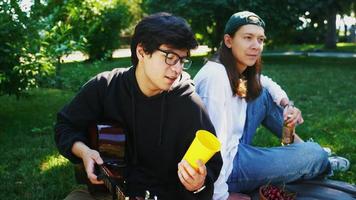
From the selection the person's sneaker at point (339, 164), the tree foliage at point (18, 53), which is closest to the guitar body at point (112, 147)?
the person's sneaker at point (339, 164)

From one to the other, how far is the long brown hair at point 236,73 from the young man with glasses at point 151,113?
0.75 metres

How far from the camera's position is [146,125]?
288 cm

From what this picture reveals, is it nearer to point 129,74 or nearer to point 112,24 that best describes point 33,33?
point 129,74

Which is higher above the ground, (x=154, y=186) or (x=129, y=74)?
(x=129, y=74)

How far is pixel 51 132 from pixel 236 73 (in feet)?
12.2

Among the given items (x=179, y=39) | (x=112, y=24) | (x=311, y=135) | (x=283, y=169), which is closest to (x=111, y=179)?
(x=179, y=39)

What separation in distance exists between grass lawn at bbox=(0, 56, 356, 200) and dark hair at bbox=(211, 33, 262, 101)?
1526 mm

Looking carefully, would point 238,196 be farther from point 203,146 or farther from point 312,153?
point 203,146

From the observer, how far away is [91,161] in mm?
2695

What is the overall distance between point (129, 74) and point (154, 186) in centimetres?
72

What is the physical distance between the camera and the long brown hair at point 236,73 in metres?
3.63

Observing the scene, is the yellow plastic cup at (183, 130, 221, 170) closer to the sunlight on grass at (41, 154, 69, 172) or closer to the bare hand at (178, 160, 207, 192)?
the bare hand at (178, 160, 207, 192)

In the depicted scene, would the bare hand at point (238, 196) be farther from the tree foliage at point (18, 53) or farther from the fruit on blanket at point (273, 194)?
the tree foliage at point (18, 53)

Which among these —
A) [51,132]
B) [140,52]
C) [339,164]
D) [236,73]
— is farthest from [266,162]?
[51,132]
